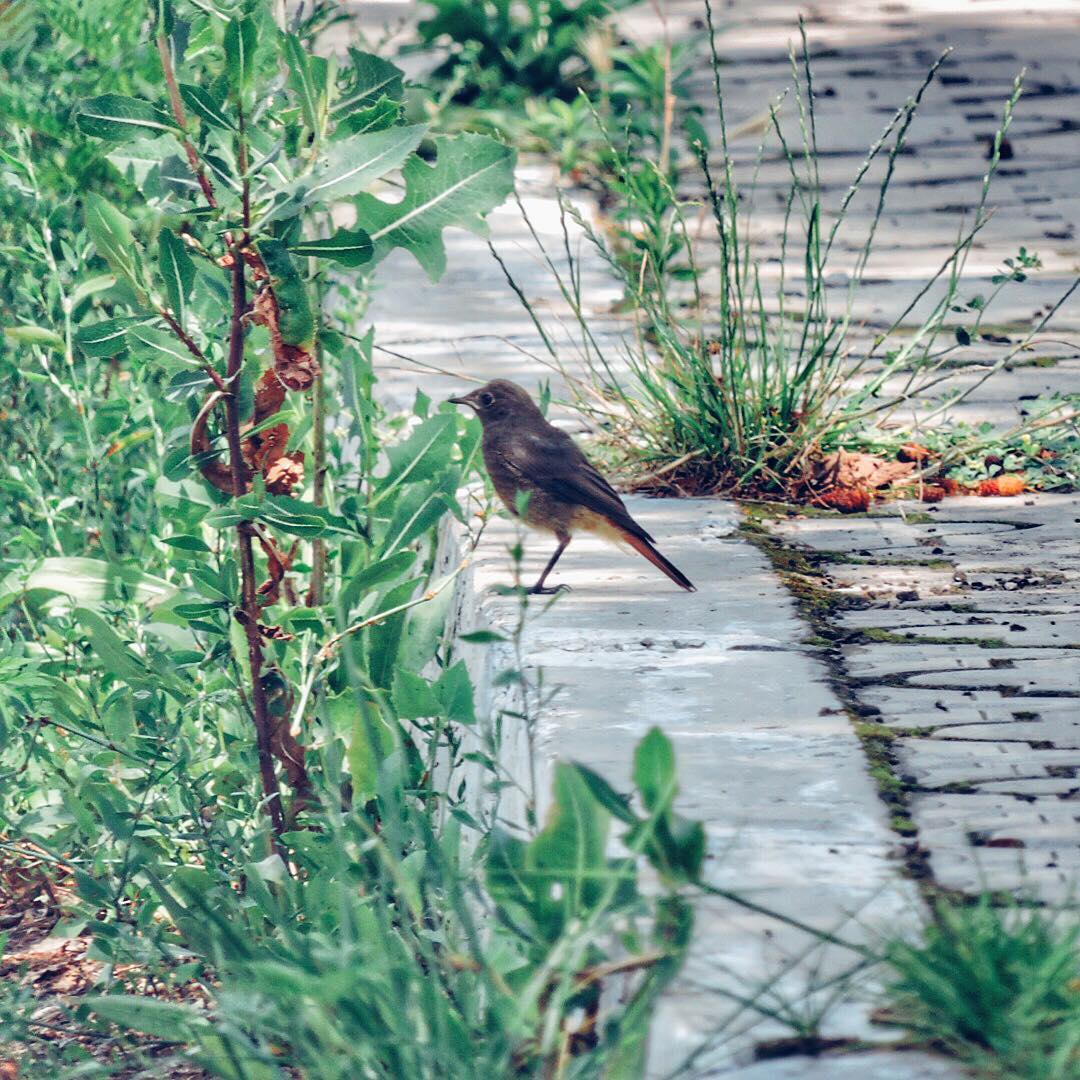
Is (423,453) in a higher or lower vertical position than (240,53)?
lower

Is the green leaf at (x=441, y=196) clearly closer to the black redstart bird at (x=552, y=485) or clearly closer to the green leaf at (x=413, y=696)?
the black redstart bird at (x=552, y=485)

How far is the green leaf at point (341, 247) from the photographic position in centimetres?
296

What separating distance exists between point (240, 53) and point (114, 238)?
0.44m

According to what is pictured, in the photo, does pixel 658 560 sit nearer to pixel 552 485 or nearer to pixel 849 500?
pixel 552 485

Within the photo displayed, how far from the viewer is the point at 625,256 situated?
5598 millimetres

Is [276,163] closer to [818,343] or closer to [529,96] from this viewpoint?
[818,343]

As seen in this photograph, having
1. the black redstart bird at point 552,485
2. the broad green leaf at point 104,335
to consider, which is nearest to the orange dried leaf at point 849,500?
the black redstart bird at point 552,485

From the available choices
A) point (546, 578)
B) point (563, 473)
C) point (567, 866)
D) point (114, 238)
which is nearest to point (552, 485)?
Answer: point (563, 473)

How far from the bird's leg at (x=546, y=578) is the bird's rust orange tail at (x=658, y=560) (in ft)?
0.55

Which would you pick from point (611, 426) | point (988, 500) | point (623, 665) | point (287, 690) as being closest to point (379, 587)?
point (287, 690)

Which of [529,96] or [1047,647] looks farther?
[529,96]

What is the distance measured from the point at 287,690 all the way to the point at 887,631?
1188mm

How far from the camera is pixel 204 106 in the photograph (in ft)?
9.42

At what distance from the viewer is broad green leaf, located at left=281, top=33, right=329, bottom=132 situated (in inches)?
115
